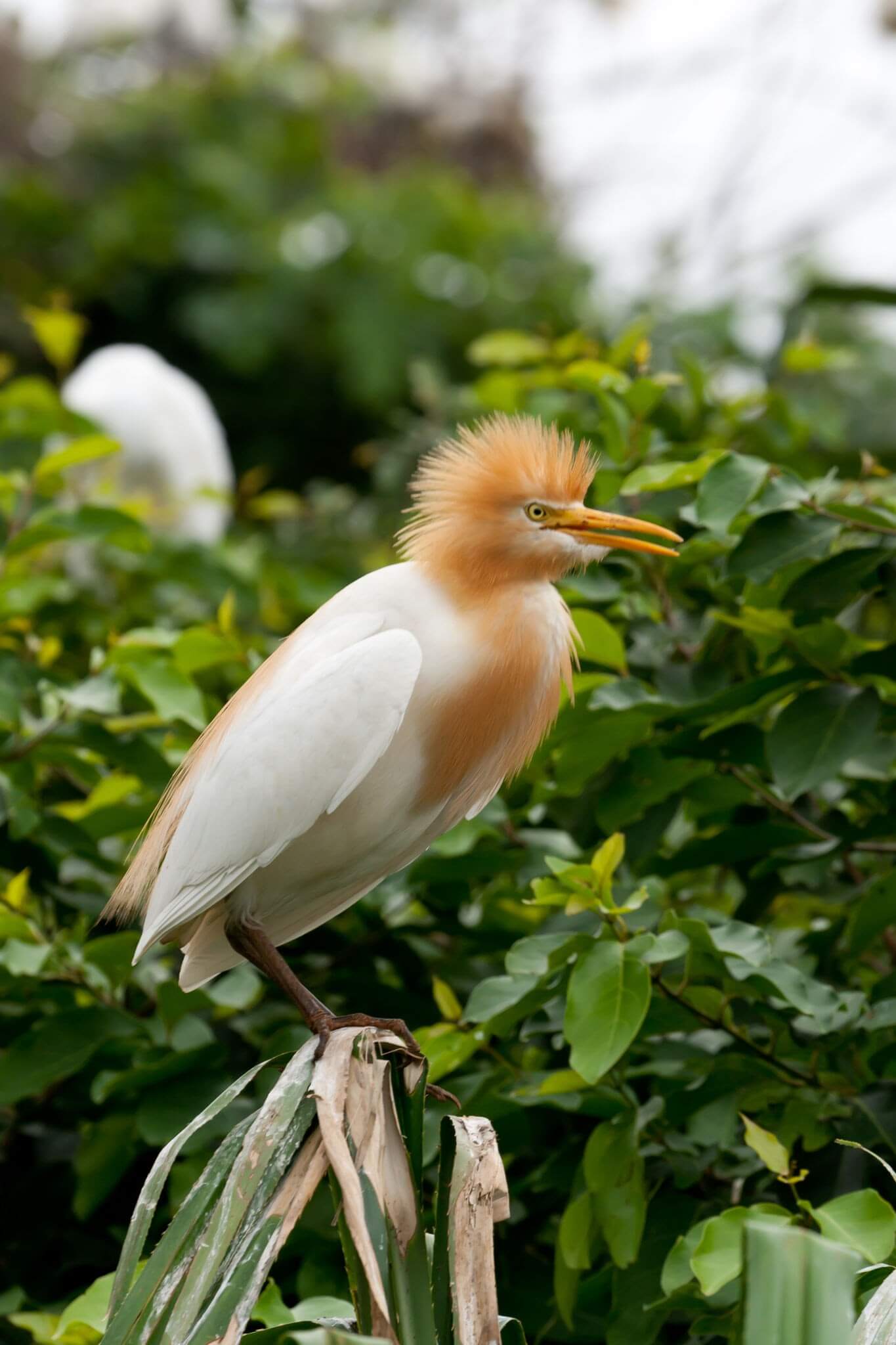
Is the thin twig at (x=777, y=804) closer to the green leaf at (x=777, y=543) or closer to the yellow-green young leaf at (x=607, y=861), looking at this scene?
the green leaf at (x=777, y=543)

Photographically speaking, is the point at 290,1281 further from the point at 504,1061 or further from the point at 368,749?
the point at 368,749

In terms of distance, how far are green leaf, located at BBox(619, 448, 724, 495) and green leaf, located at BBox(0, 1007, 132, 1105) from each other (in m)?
0.99

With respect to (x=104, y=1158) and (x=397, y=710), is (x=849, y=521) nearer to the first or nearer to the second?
(x=397, y=710)

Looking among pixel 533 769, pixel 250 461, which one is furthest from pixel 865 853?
pixel 250 461

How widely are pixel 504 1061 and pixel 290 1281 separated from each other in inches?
20.5

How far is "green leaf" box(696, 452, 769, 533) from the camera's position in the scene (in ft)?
6.00

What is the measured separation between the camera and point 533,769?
86.7 inches

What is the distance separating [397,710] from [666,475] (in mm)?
566

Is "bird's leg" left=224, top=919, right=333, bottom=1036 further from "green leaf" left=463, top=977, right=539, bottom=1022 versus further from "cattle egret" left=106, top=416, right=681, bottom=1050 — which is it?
"green leaf" left=463, top=977, right=539, bottom=1022

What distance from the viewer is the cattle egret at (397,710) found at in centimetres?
165

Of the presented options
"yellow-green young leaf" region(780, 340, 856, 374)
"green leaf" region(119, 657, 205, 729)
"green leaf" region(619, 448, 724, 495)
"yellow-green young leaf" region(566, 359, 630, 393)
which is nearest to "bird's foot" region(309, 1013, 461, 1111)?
"green leaf" region(119, 657, 205, 729)

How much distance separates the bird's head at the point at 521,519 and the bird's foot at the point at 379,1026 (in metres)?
0.51

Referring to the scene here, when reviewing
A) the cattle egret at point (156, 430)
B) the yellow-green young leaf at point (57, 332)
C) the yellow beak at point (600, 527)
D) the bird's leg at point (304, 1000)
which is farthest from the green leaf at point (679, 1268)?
the cattle egret at point (156, 430)

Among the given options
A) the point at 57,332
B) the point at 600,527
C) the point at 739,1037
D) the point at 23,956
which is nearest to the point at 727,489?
the point at 600,527
